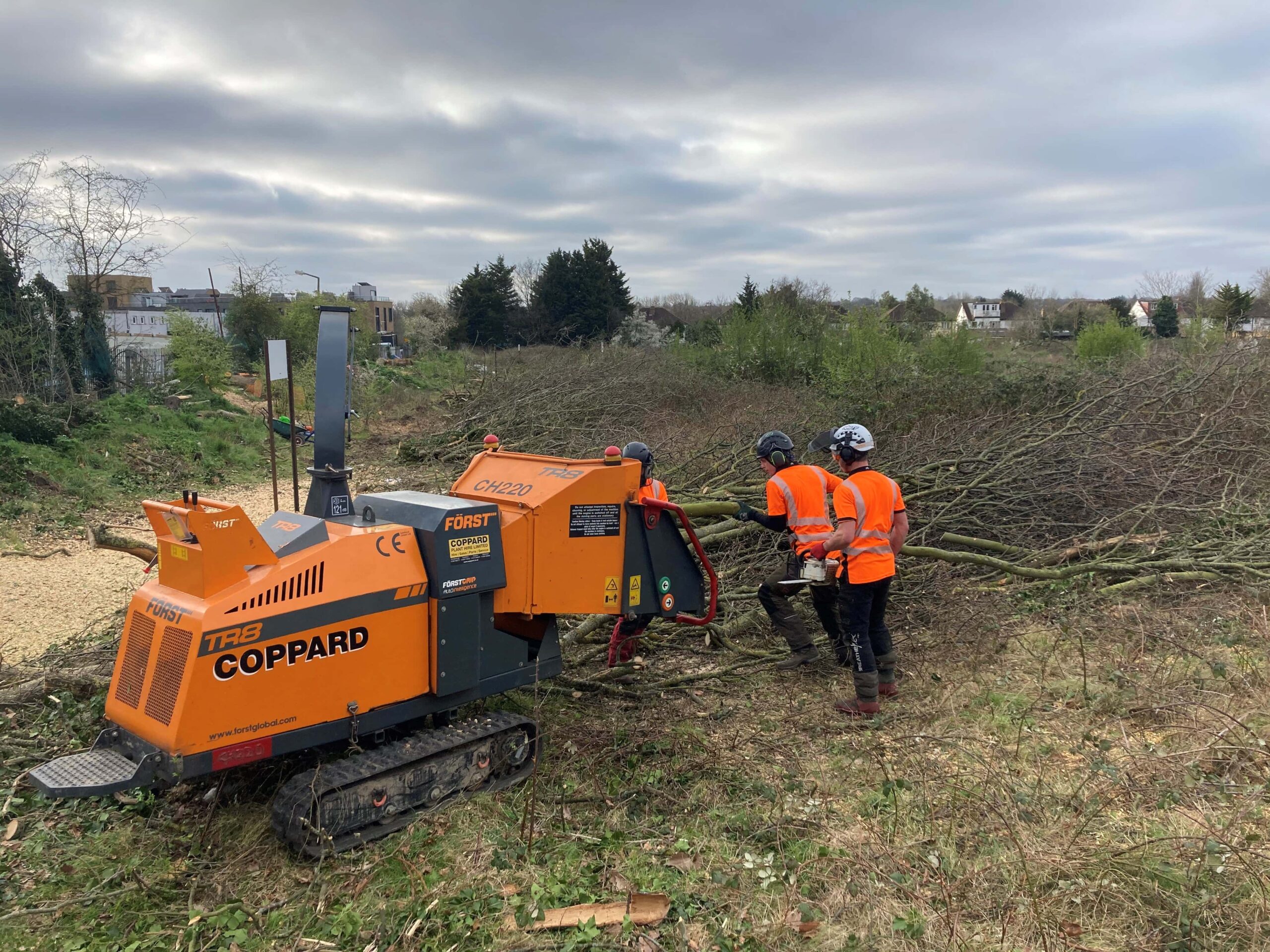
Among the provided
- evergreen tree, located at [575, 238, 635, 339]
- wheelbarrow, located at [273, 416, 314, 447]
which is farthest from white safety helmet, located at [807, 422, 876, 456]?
evergreen tree, located at [575, 238, 635, 339]

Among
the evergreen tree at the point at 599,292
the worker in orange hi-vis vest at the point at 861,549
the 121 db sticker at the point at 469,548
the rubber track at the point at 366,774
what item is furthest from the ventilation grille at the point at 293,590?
the evergreen tree at the point at 599,292

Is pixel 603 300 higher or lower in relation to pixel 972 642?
higher

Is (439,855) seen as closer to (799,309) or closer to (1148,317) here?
(799,309)

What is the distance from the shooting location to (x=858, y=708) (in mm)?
5535

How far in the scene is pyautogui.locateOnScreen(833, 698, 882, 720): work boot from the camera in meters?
5.50

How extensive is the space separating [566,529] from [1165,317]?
43.6 m

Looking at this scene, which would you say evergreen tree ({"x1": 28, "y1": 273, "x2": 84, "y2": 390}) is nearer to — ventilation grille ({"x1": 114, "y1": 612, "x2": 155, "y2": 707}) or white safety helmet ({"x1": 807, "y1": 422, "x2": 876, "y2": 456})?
ventilation grille ({"x1": 114, "y1": 612, "x2": 155, "y2": 707})

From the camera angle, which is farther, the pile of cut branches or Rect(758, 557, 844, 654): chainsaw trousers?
the pile of cut branches

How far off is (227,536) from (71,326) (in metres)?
17.2

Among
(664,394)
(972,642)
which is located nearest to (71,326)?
(664,394)

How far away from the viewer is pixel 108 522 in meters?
11.0

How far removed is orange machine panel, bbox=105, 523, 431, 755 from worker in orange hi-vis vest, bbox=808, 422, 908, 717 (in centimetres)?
275

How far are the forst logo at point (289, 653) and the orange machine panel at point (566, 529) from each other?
2.67 feet

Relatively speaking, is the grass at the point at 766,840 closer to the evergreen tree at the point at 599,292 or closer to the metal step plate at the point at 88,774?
the metal step plate at the point at 88,774
